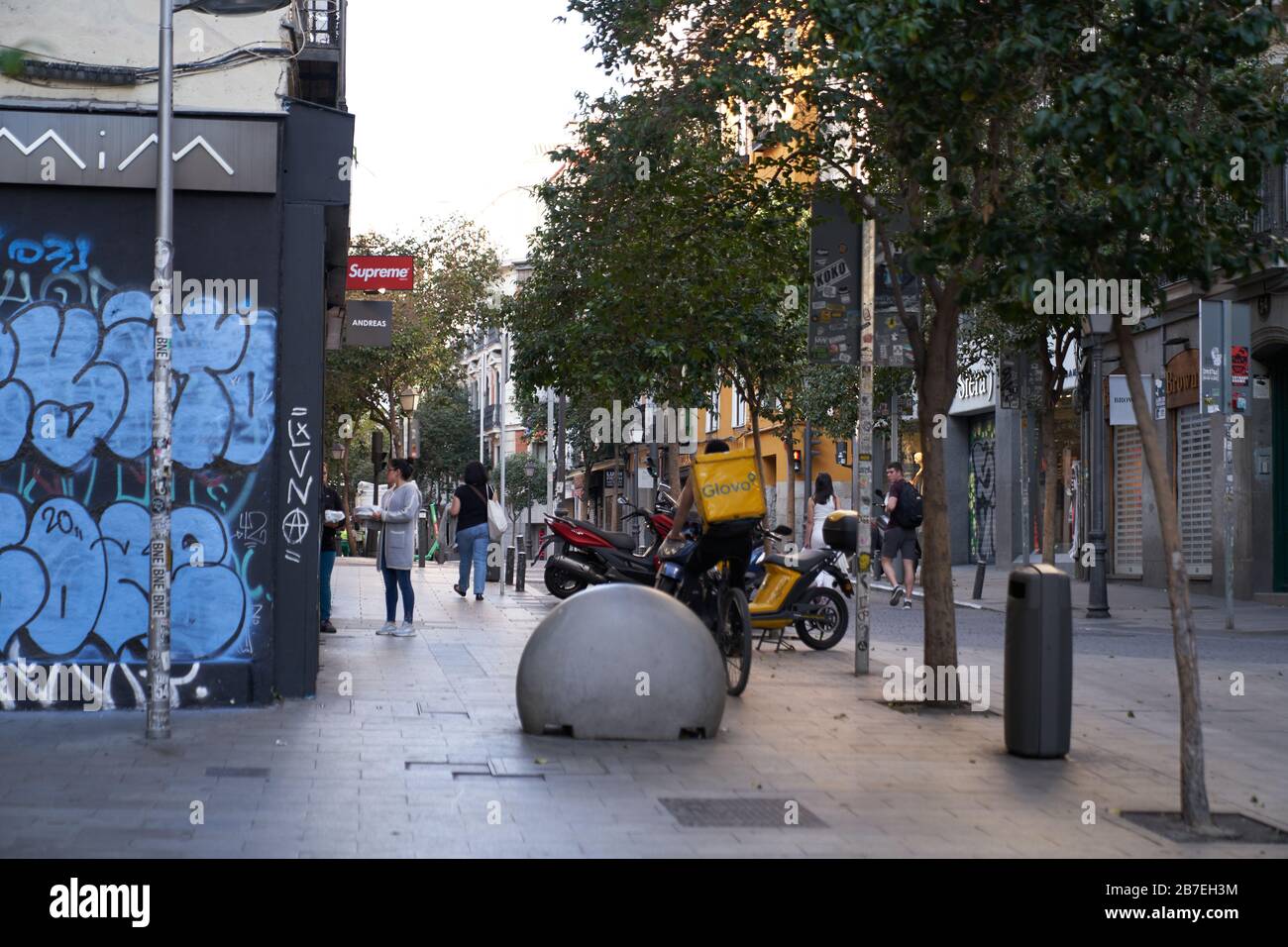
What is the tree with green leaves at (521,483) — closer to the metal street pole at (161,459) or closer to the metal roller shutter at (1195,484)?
the metal roller shutter at (1195,484)

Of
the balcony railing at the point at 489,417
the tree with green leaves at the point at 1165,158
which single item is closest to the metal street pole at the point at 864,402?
the tree with green leaves at the point at 1165,158

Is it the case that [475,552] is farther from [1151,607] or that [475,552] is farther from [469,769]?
[469,769]

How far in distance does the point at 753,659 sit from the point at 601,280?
13.2ft

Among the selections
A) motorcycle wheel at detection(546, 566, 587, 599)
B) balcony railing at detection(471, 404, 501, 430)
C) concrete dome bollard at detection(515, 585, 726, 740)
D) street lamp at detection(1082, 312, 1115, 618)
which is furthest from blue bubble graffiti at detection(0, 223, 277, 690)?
balcony railing at detection(471, 404, 501, 430)

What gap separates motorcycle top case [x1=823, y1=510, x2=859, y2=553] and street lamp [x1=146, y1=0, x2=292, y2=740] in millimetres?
6474

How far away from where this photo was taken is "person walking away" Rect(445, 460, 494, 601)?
70.2ft

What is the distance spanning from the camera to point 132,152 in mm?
11102

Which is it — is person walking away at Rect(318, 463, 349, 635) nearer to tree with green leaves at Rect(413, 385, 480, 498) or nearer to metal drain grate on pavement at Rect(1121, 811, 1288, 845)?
metal drain grate on pavement at Rect(1121, 811, 1288, 845)

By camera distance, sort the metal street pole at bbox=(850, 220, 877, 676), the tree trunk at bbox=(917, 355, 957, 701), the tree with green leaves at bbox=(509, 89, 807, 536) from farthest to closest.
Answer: the metal street pole at bbox=(850, 220, 877, 676) → the tree with green leaves at bbox=(509, 89, 807, 536) → the tree trunk at bbox=(917, 355, 957, 701)

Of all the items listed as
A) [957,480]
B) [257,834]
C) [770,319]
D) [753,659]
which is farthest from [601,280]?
[957,480]

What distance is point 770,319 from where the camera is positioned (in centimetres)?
2984

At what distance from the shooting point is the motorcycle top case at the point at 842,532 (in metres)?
14.7
